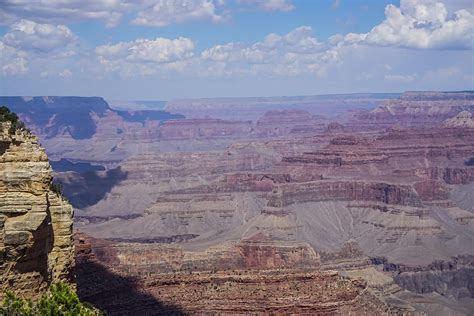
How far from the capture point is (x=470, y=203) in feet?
411

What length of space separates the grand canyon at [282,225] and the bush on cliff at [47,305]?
50 centimetres

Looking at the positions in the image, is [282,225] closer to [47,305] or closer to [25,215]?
[47,305]

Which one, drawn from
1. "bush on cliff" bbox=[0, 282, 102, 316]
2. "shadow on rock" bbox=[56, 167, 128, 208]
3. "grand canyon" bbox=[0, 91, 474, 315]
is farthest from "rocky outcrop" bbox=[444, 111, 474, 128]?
"bush on cliff" bbox=[0, 282, 102, 316]

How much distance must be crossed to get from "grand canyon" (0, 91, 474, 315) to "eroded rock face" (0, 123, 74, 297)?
0.13 ft

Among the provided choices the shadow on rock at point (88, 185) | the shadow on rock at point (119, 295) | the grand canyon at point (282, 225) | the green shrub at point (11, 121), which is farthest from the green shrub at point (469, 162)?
the green shrub at point (11, 121)

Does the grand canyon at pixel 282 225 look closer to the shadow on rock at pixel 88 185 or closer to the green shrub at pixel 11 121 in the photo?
the shadow on rock at pixel 88 185

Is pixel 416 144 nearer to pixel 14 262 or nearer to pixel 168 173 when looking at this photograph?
pixel 168 173

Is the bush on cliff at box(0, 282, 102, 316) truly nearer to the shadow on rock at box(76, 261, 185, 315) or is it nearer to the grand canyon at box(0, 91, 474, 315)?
the grand canyon at box(0, 91, 474, 315)

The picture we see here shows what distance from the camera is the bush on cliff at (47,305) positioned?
1639 centimetres

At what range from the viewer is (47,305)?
1667cm

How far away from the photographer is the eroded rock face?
16.4m

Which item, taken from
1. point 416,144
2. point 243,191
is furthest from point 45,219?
point 416,144

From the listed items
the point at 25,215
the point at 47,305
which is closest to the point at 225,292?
the point at 47,305

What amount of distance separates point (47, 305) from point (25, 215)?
5.87ft
